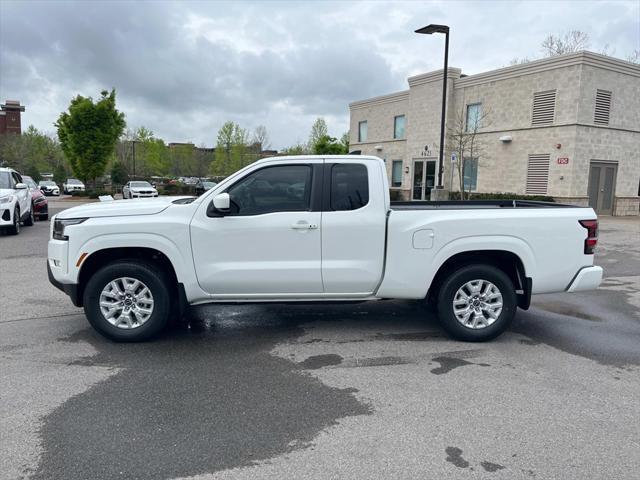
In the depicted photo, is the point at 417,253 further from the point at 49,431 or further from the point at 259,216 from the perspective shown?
the point at 49,431

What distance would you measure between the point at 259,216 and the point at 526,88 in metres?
21.8

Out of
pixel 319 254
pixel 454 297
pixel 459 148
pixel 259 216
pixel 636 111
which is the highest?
pixel 636 111

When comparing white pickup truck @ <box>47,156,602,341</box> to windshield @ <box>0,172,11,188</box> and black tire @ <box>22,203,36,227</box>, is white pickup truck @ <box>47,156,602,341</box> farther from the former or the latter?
black tire @ <box>22,203,36,227</box>

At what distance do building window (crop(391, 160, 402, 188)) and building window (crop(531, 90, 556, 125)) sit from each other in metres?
9.42

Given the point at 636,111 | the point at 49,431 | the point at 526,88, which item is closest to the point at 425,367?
the point at 49,431

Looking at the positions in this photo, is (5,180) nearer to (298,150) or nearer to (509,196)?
(509,196)

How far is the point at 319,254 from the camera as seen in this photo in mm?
5398

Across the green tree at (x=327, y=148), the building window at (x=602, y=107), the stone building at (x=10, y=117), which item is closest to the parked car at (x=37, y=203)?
the building window at (x=602, y=107)

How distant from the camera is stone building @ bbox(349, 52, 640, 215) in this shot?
2197cm

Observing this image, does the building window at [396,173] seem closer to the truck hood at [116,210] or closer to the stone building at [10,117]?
the truck hood at [116,210]

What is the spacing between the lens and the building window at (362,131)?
34812mm

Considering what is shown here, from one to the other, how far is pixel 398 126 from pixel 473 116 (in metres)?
6.07

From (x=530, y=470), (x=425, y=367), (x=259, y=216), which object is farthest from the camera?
(x=259, y=216)

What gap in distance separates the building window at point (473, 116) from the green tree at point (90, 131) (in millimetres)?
20997
